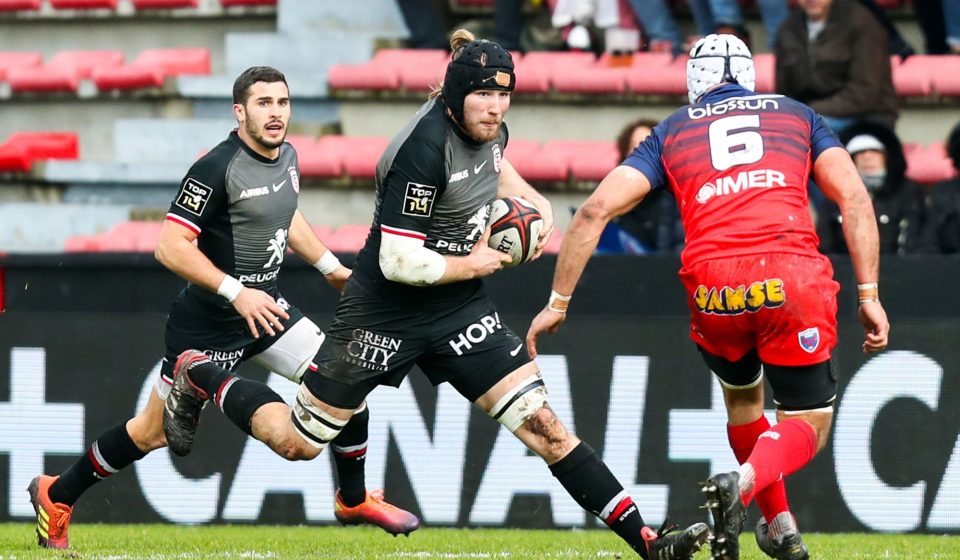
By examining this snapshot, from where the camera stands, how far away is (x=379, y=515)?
738 cm

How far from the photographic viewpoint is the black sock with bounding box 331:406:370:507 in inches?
293

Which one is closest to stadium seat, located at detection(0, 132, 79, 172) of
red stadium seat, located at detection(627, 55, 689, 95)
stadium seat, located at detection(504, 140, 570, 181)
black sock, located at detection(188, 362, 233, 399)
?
stadium seat, located at detection(504, 140, 570, 181)

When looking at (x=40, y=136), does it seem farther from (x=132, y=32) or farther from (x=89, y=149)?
(x=132, y=32)

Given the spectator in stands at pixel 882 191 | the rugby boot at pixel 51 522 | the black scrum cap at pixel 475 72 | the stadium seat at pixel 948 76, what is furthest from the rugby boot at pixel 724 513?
the stadium seat at pixel 948 76

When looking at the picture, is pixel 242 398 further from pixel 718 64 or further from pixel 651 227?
pixel 651 227

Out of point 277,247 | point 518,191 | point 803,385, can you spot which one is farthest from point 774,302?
point 277,247

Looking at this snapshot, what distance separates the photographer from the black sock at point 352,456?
24.4 ft

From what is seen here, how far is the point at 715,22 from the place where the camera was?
1201cm

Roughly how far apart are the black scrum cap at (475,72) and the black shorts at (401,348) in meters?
0.88

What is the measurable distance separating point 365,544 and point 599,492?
6.34 ft

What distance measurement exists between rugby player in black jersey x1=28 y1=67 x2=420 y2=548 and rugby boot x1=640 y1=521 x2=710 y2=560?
4.83 ft

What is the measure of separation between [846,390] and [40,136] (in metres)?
8.63

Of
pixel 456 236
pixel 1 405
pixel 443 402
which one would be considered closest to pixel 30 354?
pixel 1 405

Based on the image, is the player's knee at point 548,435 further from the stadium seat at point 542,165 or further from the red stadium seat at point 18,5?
the red stadium seat at point 18,5
